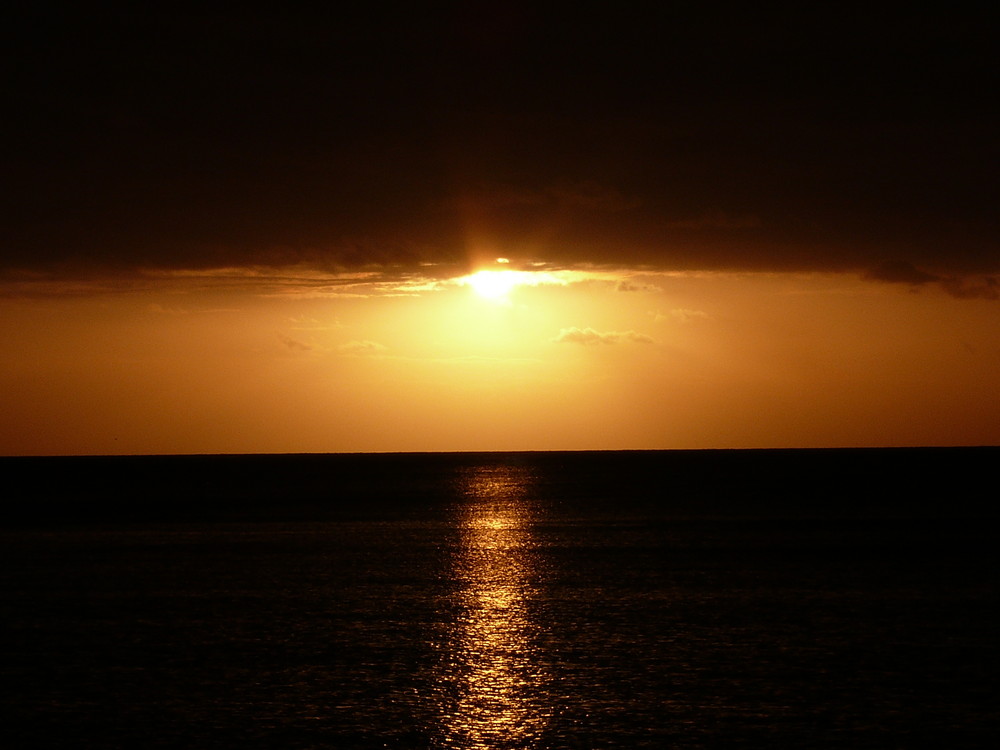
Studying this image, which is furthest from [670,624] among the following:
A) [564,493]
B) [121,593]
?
[564,493]

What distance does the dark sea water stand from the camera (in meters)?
31.6

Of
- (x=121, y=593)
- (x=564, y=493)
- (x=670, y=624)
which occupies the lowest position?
(x=670, y=624)

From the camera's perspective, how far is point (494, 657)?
135 feet

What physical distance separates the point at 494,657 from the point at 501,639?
367 centimetres

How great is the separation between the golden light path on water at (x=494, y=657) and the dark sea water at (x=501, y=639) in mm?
141

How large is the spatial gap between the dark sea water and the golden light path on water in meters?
0.14

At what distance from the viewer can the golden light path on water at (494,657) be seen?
31.2 meters

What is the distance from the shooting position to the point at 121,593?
57.7m

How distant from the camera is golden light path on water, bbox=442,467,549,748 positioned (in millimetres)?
31188

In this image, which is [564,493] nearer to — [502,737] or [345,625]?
[345,625]

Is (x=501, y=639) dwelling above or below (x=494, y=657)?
above

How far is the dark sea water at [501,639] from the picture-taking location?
104ft

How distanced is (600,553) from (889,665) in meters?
40.8

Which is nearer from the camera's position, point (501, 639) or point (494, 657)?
point (494, 657)
